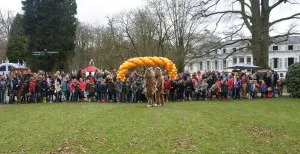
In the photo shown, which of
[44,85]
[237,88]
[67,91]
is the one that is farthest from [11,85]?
[237,88]

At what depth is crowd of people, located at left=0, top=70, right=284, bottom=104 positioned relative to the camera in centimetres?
2134

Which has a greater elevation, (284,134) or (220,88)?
(220,88)

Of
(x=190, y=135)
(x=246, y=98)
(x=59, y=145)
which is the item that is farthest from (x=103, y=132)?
(x=246, y=98)

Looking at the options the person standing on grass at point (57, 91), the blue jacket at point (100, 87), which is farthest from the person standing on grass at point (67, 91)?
the blue jacket at point (100, 87)

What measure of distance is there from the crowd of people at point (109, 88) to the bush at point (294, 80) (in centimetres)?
273

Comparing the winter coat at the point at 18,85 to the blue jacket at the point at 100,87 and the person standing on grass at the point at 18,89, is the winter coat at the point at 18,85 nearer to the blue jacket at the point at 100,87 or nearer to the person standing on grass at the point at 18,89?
the person standing on grass at the point at 18,89

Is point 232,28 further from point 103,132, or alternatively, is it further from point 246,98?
point 103,132

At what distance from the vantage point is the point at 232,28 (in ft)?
96.8

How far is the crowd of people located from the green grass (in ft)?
17.8

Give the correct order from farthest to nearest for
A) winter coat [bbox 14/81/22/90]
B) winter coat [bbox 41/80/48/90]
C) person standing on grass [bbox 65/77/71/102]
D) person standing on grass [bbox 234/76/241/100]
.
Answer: person standing on grass [bbox 234/76/241/100] → person standing on grass [bbox 65/77/71/102] → winter coat [bbox 41/80/48/90] → winter coat [bbox 14/81/22/90]

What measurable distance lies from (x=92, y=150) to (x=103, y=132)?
1911 millimetres

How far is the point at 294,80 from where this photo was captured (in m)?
23.0

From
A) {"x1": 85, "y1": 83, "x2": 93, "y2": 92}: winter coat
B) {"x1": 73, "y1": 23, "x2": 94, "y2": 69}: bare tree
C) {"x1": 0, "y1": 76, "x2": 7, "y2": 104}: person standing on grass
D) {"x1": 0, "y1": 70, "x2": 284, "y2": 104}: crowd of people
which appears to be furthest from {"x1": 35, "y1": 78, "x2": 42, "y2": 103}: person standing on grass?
{"x1": 73, "y1": 23, "x2": 94, "y2": 69}: bare tree

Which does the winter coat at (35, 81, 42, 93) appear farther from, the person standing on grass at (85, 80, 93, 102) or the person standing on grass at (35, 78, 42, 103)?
the person standing on grass at (85, 80, 93, 102)
